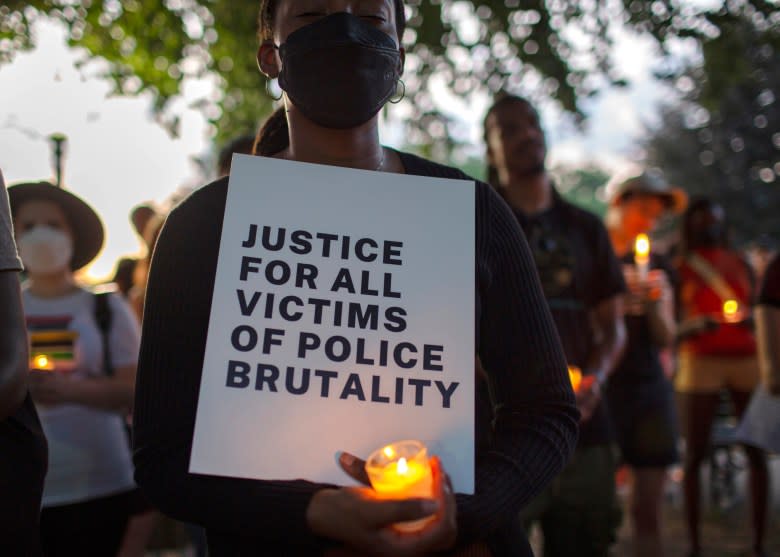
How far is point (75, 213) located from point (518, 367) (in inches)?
114

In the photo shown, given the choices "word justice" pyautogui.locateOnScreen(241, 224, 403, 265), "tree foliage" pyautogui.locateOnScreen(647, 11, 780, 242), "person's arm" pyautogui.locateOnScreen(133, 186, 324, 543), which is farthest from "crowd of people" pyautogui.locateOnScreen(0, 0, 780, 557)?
"tree foliage" pyautogui.locateOnScreen(647, 11, 780, 242)

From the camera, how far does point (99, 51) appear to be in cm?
716

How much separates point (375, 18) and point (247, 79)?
285 inches

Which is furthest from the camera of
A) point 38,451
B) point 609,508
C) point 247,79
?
point 247,79

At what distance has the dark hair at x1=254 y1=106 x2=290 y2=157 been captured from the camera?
1761 millimetres

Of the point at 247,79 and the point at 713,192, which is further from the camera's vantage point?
the point at 713,192

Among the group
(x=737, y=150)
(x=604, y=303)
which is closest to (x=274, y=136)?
(x=604, y=303)

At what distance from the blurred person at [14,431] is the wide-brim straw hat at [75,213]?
89.0 inches

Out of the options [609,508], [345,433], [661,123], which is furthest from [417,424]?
[661,123]

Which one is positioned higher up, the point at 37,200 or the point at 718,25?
the point at 718,25

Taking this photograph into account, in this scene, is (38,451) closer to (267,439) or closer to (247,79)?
(267,439)

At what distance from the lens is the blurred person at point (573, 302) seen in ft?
11.0

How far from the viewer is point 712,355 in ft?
20.1

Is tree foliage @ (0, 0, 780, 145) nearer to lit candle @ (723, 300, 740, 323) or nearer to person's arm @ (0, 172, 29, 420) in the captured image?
lit candle @ (723, 300, 740, 323)
